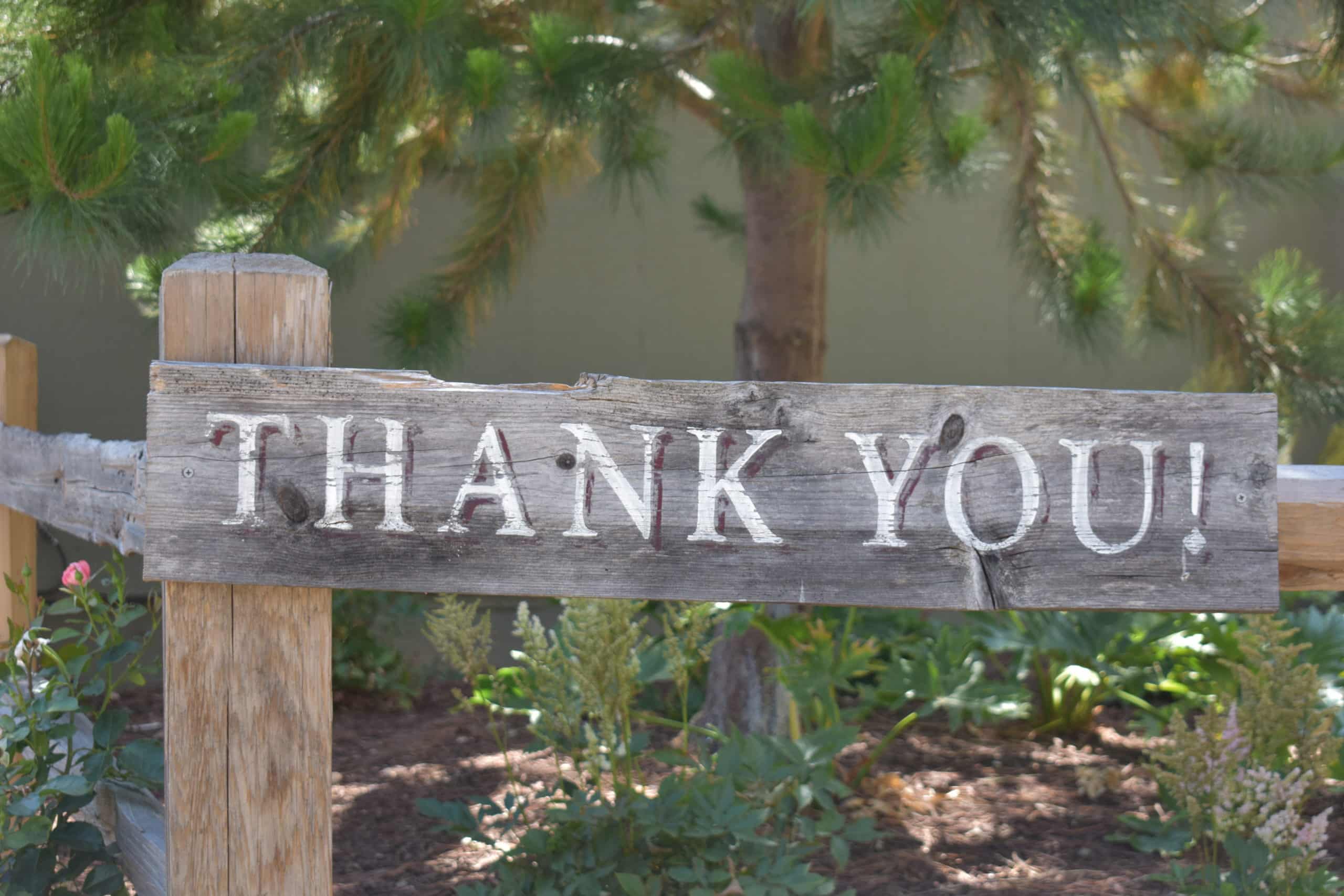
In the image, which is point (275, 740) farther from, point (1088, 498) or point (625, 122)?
point (625, 122)

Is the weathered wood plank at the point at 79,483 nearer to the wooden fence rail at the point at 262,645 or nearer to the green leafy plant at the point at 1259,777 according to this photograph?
the wooden fence rail at the point at 262,645

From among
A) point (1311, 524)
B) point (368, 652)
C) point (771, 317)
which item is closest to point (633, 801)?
point (1311, 524)

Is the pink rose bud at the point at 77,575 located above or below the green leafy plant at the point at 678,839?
above

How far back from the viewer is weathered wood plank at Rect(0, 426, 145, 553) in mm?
1939

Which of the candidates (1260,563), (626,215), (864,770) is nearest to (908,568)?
(1260,563)

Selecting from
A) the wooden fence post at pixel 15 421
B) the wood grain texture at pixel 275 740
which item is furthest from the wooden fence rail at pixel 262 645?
the wooden fence post at pixel 15 421

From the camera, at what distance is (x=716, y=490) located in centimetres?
138

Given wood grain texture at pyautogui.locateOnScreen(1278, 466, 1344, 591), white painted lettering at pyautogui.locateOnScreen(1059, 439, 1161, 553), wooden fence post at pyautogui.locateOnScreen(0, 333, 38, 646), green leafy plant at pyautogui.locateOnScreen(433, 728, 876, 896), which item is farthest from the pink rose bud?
wood grain texture at pyautogui.locateOnScreen(1278, 466, 1344, 591)

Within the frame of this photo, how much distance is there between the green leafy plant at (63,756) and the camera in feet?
5.43

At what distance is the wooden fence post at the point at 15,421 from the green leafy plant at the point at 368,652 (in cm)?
104

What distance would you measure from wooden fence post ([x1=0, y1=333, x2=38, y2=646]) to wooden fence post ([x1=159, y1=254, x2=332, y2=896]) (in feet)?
4.48

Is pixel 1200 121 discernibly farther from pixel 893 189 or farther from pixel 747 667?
pixel 747 667

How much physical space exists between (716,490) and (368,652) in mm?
2605

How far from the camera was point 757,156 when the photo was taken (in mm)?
2568
